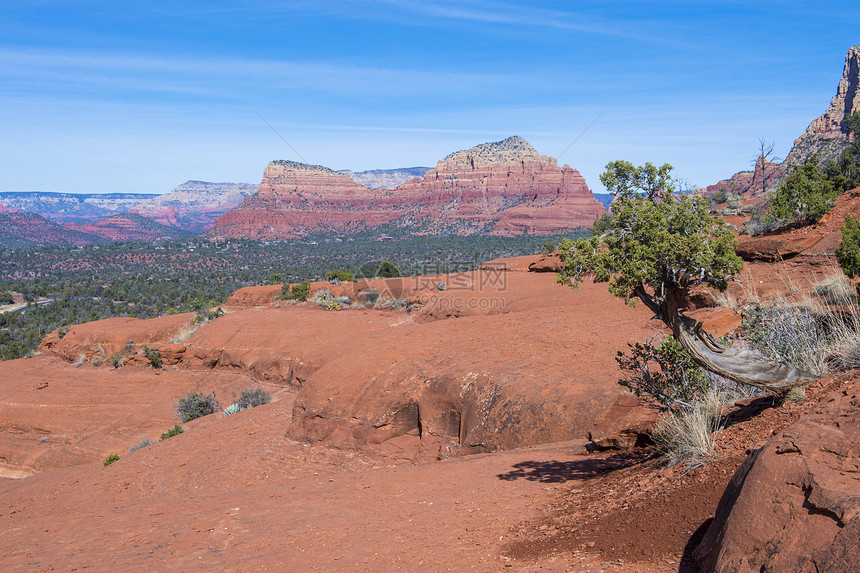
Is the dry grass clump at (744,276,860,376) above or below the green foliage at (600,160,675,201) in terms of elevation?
below

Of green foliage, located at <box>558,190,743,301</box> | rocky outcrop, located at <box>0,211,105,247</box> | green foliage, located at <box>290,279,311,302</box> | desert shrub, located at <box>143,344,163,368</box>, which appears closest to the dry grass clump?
green foliage, located at <box>558,190,743,301</box>

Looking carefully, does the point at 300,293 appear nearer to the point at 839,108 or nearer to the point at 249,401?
the point at 249,401

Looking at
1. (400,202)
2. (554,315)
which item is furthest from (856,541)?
(400,202)

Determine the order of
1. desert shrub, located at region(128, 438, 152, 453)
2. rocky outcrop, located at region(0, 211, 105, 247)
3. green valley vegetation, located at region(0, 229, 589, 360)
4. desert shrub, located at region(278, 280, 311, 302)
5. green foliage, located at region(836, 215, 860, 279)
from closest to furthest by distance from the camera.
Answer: green foliage, located at region(836, 215, 860, 279) < desert shrub, located at region(128, 438, 152, 453) < desert shrub, located at region(278, 280, 311, 302) < green valley vegetation, located at region(0, 229, 589, 360) < rocky outcrop, located at region(0, 211, 105, 247)

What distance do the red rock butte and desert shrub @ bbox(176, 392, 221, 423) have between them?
101 meters

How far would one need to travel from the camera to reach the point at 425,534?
5.14 m

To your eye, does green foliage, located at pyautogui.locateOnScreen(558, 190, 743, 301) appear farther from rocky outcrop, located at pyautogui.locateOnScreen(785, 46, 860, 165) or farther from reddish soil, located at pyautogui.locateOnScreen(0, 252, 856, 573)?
rocky outcrop, located at pyautogui.locateOnScreen(785, 46, 860, 165)

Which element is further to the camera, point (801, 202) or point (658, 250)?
point (801, 202)

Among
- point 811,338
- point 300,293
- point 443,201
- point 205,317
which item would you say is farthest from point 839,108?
point 811,338

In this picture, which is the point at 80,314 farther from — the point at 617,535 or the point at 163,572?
A: the point at 617,535

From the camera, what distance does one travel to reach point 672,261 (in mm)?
5105

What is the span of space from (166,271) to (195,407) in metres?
60.7

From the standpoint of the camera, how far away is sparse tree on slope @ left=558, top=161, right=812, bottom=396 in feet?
16.5

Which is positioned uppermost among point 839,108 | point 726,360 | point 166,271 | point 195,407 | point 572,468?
point 839,108
